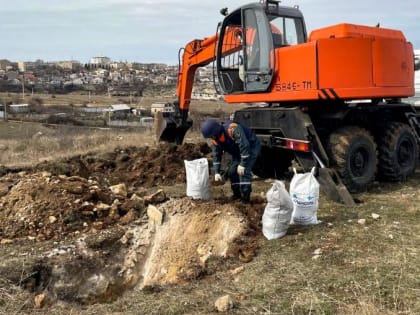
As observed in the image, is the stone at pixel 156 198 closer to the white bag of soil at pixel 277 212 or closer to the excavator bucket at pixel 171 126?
the white bag of soil at pixel 277 212

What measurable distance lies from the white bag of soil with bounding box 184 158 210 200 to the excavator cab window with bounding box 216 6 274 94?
1.88 meters

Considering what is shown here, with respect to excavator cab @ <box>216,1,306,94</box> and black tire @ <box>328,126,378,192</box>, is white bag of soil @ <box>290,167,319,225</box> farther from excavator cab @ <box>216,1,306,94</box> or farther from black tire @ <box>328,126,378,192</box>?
excavator cab @ <box>216,1,306,94</box>

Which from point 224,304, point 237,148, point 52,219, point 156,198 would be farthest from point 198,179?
point 224,304

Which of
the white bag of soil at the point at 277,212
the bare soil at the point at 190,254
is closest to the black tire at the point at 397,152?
the bare soil at the point at 190,254

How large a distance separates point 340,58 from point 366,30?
3.62ft

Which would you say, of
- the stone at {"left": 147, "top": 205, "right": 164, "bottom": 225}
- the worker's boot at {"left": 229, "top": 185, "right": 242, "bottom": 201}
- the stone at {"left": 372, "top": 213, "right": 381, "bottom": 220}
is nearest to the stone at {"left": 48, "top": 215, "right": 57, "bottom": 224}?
the stone at {"left": 147, "top": 205, "right": 164, "bottom": 225}

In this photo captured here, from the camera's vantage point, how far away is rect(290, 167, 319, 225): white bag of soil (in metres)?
6.62

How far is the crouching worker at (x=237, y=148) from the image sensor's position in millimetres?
7180

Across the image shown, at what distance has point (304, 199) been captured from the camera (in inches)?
260

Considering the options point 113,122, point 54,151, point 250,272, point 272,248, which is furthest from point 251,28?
point 113,122

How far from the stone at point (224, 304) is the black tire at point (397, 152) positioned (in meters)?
5.56

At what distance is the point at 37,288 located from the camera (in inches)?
230

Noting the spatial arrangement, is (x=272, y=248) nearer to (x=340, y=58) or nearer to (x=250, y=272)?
(x=250, y=272)

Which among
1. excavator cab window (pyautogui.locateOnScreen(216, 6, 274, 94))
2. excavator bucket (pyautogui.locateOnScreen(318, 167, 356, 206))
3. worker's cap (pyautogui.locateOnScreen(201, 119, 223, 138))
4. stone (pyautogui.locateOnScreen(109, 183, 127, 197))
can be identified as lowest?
stone (pyautogui.locateOnScreen(109, 183, 127, 197))
